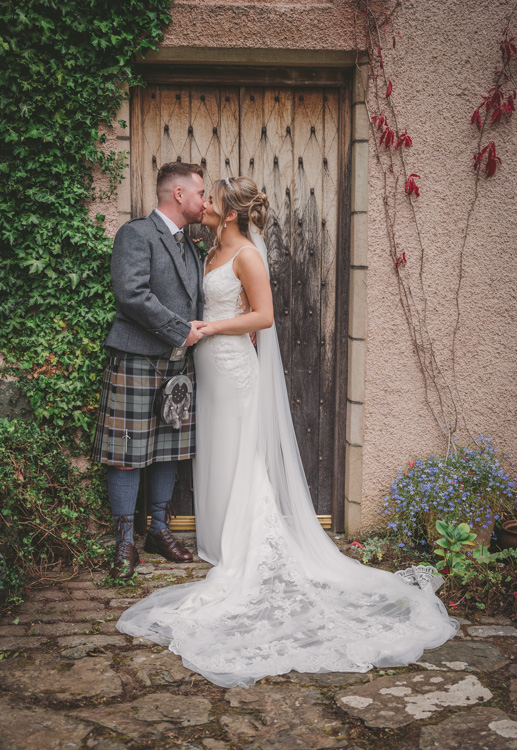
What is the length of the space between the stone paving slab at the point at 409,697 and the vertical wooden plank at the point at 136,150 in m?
2.95

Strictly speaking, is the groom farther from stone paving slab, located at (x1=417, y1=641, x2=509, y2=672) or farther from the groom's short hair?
stone paving slab, located at (x1=417, y1=641, x2=509, y2=672)

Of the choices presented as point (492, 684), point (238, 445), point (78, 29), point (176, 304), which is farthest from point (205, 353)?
point (492, 684)

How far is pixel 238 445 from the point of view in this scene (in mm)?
3754

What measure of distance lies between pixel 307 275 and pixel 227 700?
257 cm

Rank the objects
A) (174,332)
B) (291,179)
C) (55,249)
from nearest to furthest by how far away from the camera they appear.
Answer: (174,332), (55,249), (291,179)

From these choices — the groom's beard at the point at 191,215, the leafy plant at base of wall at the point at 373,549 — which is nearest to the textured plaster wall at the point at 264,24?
the groom's beard at the point at 191,215

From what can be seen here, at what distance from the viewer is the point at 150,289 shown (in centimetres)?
363

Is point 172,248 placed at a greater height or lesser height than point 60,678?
greater

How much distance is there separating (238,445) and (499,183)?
227cm

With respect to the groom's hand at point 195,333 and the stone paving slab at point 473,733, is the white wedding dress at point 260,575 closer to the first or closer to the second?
the groom's hand at point 195,333

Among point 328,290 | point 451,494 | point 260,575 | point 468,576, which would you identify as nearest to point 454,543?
point 468,576

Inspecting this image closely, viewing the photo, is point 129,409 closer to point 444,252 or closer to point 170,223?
point 170,223

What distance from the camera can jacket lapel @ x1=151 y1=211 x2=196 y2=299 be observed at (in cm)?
365

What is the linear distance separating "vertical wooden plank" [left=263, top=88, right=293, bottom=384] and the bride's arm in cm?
57
